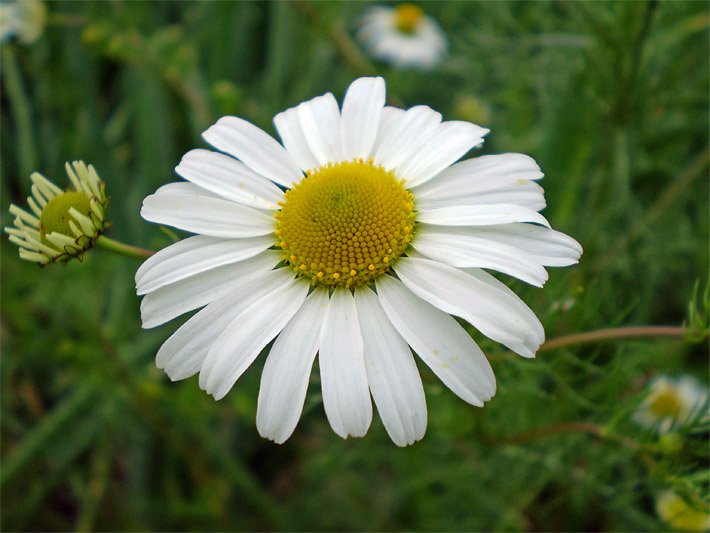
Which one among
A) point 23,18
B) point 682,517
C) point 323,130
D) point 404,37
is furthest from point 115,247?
point 404,37

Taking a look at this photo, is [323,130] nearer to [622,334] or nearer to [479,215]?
[479,215]

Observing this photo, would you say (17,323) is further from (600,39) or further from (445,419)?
(600,39)

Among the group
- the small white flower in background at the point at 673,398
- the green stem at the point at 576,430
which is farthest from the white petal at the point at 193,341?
the small white flower in background at the point at 673,398

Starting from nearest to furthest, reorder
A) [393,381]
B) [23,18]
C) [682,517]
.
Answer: [393,381] → [682,517] → [23,18]

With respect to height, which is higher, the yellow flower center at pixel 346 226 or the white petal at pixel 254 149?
the white petal at pixel 254 149

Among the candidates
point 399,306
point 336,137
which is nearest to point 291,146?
point 336,137

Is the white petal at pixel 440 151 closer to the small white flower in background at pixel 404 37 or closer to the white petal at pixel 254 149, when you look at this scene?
the white petal at pixel 254 149
